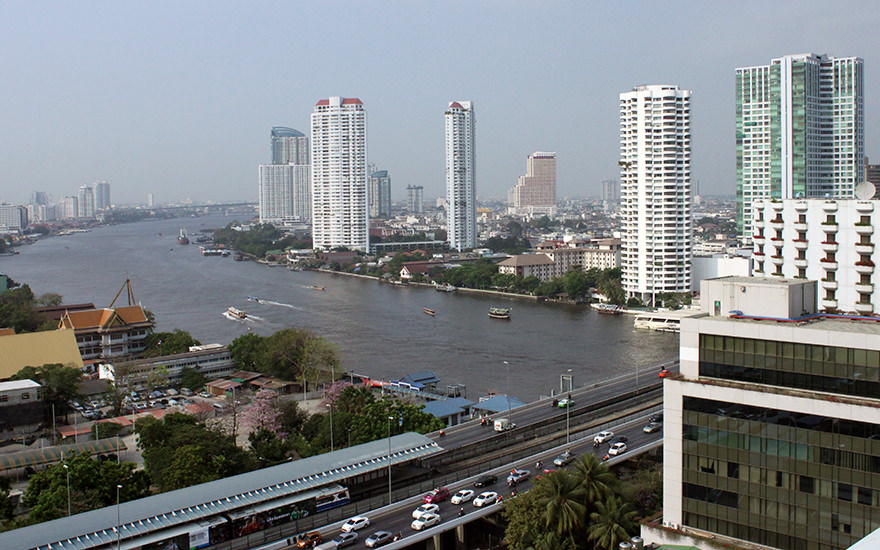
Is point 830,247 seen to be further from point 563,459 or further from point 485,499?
point 485,499

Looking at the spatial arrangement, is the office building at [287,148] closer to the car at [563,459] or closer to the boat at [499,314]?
the boat at [499,314]

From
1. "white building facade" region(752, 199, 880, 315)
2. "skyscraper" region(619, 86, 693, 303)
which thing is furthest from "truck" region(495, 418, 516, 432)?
"skyscraper" region(619, 86, 693, 303)

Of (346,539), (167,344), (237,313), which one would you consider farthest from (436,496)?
(237,313)

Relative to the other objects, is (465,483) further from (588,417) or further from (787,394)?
(787,394)

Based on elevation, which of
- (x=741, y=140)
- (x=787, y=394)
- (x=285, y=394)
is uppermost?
(x=741, y=140)

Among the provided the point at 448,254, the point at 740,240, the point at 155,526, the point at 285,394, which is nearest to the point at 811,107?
the point at 740,240
